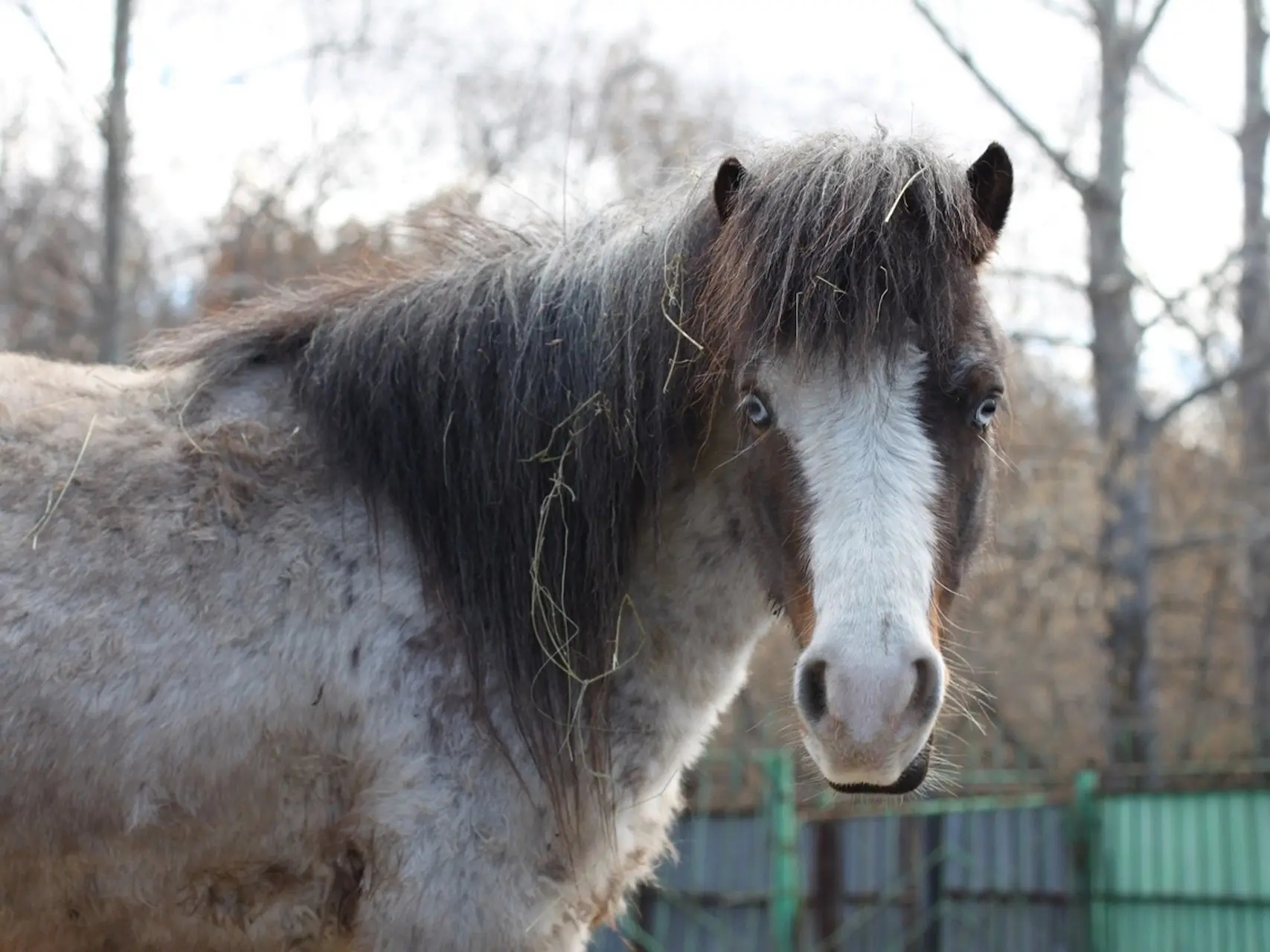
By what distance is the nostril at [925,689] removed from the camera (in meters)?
2.04

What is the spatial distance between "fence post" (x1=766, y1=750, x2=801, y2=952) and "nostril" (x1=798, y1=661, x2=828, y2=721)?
Answer: 421 centimetres

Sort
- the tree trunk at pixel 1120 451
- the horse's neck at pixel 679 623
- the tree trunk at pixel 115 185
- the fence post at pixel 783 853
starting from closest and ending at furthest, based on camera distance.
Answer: the horse's neck at pixel 679 623, the fence post at pixel 783 853, the tree trunk at pixel 115 185, the tree trunk at pixel 1120 451

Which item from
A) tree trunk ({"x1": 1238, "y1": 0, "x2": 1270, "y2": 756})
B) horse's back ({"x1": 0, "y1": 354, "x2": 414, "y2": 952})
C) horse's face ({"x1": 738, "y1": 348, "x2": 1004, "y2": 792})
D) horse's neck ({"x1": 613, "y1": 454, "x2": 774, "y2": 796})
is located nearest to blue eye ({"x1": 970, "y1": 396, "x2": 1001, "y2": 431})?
horse's face ({"x1": 738, "y1": 348, "x2": 1004, "y2": 792})

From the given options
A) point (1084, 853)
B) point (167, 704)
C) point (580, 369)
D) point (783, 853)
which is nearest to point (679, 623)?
point (580, 369)

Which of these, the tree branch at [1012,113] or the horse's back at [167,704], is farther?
the tree branch at [1012,113]

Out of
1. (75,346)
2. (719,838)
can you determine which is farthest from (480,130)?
(719,838)

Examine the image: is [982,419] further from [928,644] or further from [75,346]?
[75,346]

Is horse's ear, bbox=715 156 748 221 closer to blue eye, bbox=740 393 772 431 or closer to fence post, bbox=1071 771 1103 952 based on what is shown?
blue eye, bbox=740 393 772 431

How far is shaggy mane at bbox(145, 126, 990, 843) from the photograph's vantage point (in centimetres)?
247

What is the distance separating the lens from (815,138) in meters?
2.75

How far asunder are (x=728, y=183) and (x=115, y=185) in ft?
22.7

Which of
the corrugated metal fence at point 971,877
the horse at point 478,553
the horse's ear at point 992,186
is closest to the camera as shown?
the horse at point 478,553

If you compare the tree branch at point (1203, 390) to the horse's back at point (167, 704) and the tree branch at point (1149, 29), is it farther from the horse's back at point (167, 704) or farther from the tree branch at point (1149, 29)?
the horse's back at point (167, 704)

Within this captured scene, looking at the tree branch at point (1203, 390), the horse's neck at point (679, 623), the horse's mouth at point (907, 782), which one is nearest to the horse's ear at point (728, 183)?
the horse's neck at point (679, 623)
